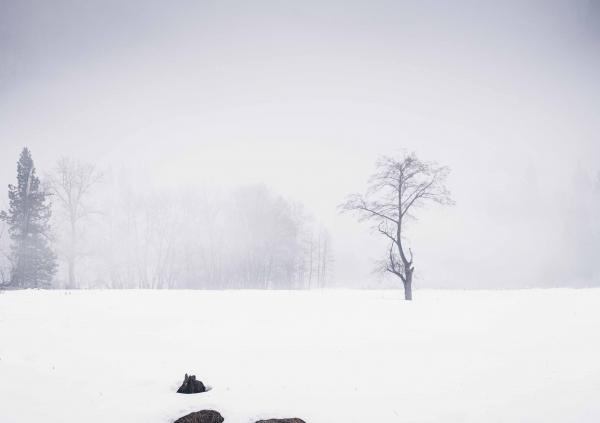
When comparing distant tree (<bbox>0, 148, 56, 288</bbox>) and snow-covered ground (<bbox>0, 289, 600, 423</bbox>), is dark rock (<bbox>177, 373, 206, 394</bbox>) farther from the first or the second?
distant tree (<bbox>0, 148, 56, 288</bbox>)

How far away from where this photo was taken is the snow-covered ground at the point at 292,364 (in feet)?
23.7

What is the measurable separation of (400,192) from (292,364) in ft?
53.7

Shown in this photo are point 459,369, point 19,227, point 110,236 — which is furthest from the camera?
point 110,236

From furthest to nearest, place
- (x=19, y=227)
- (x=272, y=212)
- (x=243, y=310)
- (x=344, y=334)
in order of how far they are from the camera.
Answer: (x=272, y=212)
(x=19, y=227)
(x=243, y=310)
(x=344, y=334)

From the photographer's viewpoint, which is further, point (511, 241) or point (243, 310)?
point (511, 241)

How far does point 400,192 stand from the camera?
77.5 ft

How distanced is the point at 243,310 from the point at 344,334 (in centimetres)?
555

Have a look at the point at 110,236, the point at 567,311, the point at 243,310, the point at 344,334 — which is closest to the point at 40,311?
the point at 243,310

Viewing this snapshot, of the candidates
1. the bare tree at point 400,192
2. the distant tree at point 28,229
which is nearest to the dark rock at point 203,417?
the bare tree at point 400,192

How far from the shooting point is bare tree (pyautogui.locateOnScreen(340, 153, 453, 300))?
23.0 m

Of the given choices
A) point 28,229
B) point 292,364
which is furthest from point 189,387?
point 28,229

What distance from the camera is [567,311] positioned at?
669 inches

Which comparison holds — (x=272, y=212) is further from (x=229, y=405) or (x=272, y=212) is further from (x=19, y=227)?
(x=229, y=405)

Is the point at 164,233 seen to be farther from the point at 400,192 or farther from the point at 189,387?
the point at 189,387
